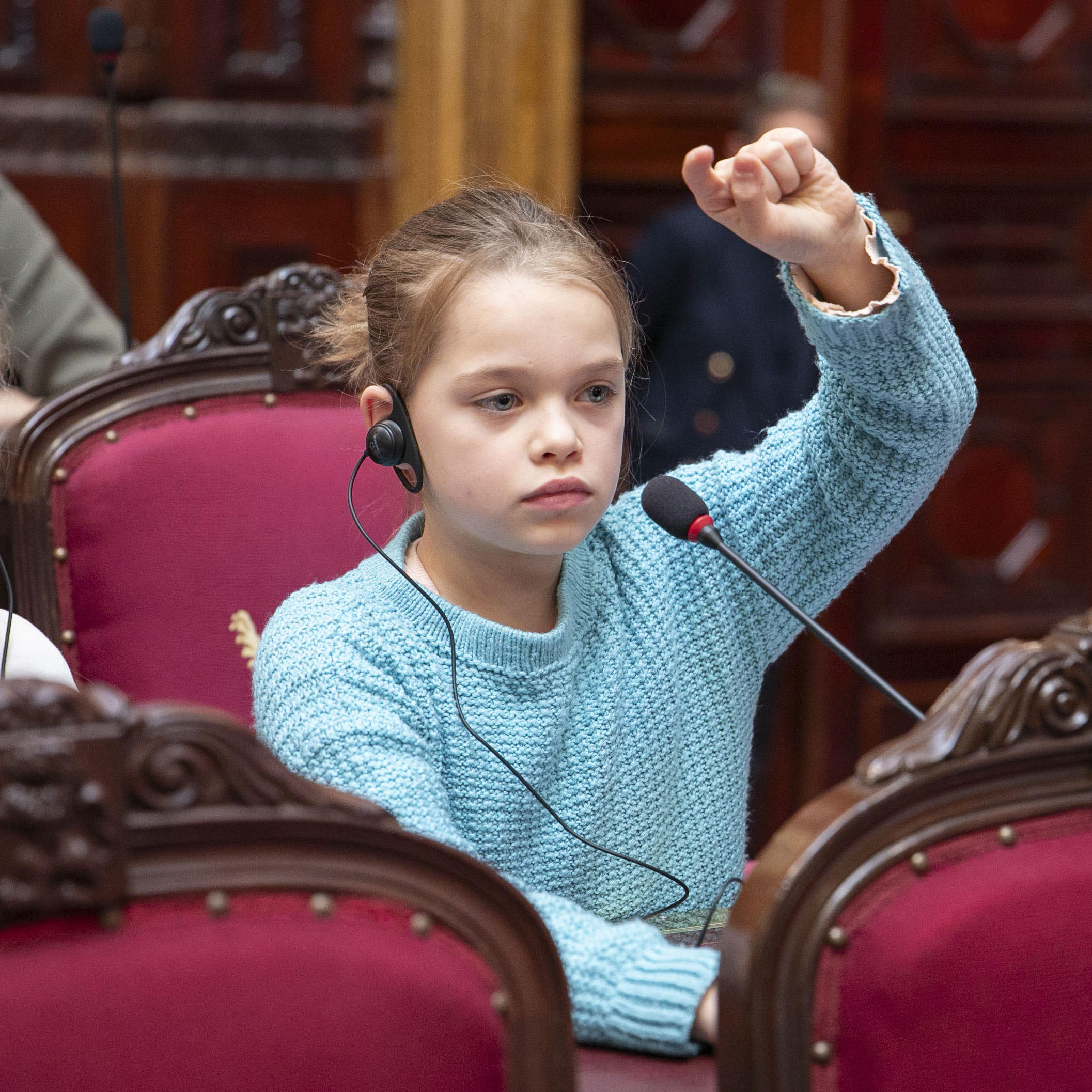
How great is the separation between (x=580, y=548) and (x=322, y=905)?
542 millimetres

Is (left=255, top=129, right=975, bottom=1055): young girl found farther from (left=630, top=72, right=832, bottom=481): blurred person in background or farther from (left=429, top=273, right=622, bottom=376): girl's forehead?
(left=630, top=72, right=832, bottom=481): blurred person in background

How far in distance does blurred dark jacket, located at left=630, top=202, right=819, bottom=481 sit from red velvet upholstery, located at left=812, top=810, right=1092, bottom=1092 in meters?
1.83

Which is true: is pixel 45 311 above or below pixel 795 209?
below

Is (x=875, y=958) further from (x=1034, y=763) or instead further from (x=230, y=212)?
(x=230, y=212)

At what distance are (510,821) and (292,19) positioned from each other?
1856mm

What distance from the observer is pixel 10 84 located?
2.40 meters

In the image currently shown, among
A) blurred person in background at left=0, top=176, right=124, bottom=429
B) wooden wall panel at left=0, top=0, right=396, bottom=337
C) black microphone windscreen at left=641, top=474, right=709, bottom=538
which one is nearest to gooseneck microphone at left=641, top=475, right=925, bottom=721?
black microphone windscreen at left=641, top=474, right=709, bottom=538

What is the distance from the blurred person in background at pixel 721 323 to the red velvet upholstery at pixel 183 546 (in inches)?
46.8

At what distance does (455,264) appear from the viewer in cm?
103

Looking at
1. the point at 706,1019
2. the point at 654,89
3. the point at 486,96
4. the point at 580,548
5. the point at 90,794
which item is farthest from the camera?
the point at 654,89

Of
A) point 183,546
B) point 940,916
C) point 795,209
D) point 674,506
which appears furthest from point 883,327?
point 183,546

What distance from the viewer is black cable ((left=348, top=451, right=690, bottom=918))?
0.98 m

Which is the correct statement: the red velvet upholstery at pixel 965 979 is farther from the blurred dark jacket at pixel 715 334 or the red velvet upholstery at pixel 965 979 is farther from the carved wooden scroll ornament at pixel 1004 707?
the blurred dark jacket at pixel 715 334

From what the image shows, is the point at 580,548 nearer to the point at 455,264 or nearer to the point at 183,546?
the point at 455,264
